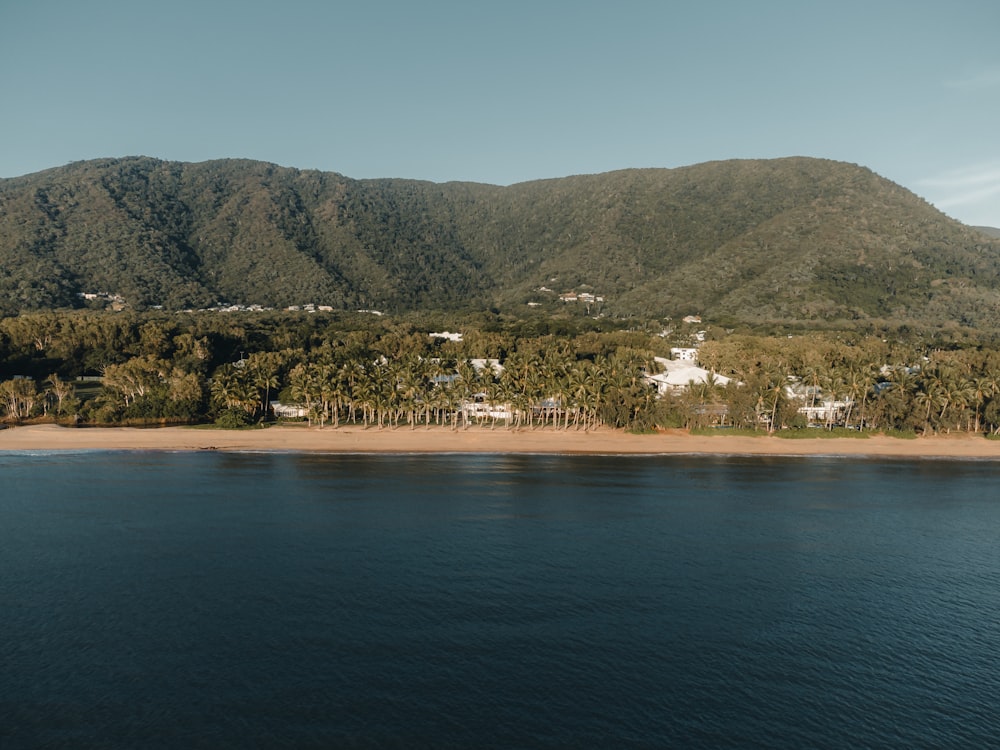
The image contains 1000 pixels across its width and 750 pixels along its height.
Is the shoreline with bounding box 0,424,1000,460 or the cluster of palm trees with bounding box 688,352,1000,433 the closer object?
the shoreline with bounding box 0,424,1000,460

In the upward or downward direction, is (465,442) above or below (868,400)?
below

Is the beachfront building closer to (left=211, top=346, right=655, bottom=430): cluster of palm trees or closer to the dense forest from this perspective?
the dense forest

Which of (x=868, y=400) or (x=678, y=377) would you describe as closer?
(x=868, y=400)

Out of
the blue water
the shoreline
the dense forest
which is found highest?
the dense forest

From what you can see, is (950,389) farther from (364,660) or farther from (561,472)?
(364,660)

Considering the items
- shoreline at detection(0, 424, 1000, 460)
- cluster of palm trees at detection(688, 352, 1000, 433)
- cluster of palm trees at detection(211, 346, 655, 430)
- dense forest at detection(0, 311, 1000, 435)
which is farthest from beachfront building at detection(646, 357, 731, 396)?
shoreline at detection(0, 424, 1000, 460)

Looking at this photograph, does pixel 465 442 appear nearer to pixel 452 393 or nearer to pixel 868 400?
pixel 452 393

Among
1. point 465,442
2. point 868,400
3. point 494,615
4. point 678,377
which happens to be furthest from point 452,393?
point 494,615
